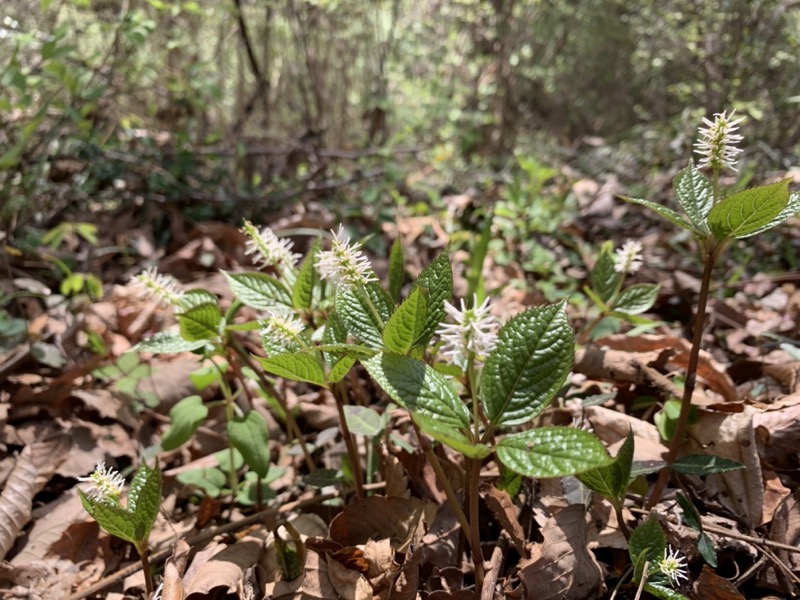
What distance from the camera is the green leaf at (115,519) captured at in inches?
36.3

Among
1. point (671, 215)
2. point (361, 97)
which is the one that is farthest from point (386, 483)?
point (361, 97)

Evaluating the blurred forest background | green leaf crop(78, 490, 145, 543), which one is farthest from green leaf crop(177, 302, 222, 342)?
the blurred forest background

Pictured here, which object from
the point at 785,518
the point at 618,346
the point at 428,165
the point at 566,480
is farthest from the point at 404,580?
the point at 428,165

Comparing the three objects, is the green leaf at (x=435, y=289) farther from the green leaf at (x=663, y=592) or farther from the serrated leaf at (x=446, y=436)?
the green leaf at (x=663, y=592)

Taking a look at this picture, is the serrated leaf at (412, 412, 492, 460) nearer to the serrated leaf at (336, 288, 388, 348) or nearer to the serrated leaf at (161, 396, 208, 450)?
the serrated leaf at (336, 288, 388, 348)

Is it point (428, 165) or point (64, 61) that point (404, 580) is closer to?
point (64, 61)

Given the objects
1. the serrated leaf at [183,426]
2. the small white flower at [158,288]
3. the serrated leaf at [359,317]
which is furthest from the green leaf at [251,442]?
the serrated leaf at [359,317]

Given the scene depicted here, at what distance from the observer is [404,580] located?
102cm

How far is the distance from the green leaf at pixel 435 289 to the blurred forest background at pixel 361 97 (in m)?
1.93

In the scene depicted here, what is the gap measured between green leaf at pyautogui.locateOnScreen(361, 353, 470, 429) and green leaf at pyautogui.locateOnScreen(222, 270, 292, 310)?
46 centimetres

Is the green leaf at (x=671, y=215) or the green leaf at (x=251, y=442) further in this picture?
the green leaf at (x=251, y=442)

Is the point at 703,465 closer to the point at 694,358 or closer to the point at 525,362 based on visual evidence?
the point at 694,358

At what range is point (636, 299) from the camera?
1334mm

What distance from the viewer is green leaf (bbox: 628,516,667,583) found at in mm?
921
